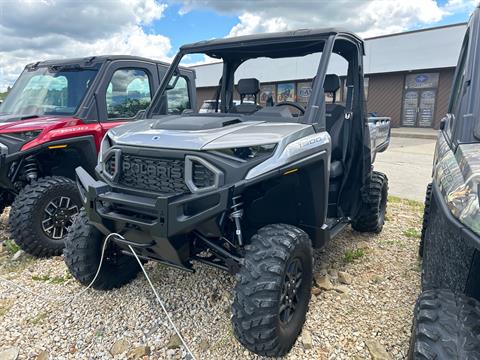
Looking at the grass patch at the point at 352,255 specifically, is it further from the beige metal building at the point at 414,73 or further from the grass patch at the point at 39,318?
the beige metal building at the point at 414,73

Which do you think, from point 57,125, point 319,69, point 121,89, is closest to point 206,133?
point 319,69

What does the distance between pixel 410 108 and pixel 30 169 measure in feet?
69.6

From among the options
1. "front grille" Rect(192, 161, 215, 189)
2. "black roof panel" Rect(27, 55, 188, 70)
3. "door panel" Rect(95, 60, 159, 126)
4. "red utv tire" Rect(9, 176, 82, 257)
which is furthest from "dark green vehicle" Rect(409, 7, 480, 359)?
"black roof panel" Rect(27, 55, 188, 70)

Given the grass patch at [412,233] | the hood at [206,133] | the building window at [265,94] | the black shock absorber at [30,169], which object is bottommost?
the grass patch at [412,233]

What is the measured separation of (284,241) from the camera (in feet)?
8.16

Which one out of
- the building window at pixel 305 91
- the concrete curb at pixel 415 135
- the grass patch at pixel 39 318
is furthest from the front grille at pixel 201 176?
Answer: the concrete curb at pixel 415 135

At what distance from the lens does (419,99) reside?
68.3 ft

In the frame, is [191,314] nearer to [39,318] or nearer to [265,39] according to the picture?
[39,318]

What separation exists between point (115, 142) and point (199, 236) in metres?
0.96

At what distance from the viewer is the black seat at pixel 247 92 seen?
359cm

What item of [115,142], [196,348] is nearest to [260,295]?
[196,348]

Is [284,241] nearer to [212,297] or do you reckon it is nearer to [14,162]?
[212,297]

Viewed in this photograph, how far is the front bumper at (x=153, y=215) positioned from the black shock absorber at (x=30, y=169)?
1.77 meters

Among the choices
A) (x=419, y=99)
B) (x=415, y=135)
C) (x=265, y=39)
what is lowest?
(x=415, y=135)
